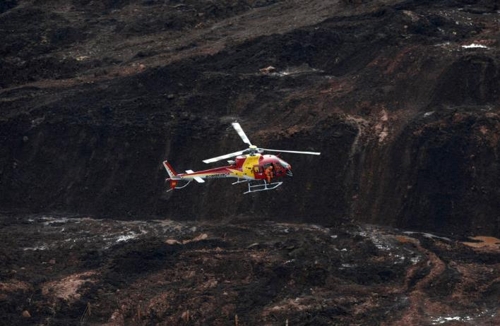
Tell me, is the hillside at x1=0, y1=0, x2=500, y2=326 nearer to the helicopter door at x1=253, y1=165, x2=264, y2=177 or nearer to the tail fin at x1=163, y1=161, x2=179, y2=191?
the tail fin at x1=163, y1=161, x2=179, y2=191

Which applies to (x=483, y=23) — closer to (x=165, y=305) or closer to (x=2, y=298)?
(x=165, y=305)

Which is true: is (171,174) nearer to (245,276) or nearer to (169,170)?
(169,170)

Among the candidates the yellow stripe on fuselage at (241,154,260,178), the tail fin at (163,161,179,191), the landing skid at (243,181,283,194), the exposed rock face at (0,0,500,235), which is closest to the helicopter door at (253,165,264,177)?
the yellow stripe on fuselage at (241,154,260,178)

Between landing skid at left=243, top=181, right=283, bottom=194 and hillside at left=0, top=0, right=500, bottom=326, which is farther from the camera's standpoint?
landing skid at left=243, top=181, right=283, bottom=194

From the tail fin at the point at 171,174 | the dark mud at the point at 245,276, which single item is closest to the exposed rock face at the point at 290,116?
the dark mud at the point at 245,276

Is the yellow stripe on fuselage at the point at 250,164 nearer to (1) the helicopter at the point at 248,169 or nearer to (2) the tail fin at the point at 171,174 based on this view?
(1) the helicopter at the point at 248,169

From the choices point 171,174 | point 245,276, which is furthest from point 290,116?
point 245,276

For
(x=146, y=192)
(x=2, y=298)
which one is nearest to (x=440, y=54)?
(x=146, y=192)

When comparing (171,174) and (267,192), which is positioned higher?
(171,174)
